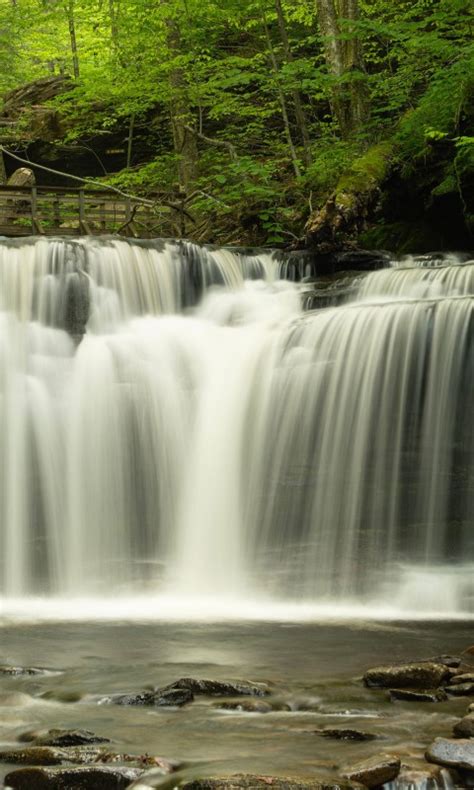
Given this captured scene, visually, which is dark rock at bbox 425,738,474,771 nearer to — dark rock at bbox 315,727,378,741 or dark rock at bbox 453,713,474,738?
dark rock at bbox 453,713,474,738

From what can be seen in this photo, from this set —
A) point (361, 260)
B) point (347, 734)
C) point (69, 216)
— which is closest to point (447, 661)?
point (347, 734)

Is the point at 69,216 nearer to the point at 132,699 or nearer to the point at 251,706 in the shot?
the point at 132,699

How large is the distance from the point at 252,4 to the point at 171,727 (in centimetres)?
1743

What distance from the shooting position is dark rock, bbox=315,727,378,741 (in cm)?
486

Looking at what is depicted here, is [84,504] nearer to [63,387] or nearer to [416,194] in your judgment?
[63,387]

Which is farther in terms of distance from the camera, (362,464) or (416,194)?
(416,194)

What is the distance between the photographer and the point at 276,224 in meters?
17.4

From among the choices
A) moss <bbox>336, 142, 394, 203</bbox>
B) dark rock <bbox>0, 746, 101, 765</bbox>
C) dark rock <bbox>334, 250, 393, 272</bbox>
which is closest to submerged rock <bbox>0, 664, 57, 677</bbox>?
dark rock <bbox>0, 746, 101, 765</bbox>

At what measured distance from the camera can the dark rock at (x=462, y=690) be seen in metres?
5.62

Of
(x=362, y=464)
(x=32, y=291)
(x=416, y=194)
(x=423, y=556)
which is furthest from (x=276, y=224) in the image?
(x=423, y=556)

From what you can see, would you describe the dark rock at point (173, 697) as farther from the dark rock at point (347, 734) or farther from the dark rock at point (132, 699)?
the dark rock at point (347, 734)

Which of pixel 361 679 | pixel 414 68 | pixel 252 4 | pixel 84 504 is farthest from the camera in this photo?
pixel 252 4

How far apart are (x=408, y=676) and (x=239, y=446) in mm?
5301

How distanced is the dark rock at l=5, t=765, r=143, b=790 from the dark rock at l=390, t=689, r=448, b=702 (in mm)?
1894
